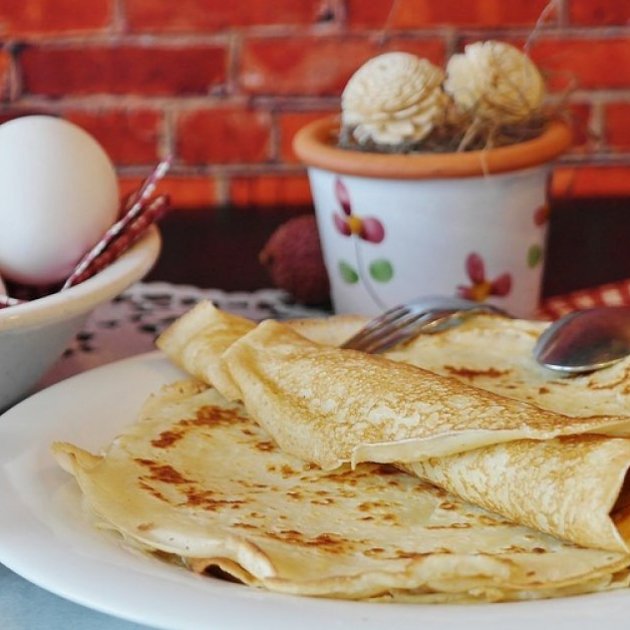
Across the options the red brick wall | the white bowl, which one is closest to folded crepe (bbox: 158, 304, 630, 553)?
the white bowl

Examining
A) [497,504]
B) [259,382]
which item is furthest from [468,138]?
[497,504]

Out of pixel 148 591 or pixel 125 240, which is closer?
pixel 148 591

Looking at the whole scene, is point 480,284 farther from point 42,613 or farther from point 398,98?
point 42,613

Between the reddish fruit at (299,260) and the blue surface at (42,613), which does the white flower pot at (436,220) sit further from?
the blue surface at (42,613)

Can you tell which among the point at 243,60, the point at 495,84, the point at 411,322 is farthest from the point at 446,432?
the point at 243,60

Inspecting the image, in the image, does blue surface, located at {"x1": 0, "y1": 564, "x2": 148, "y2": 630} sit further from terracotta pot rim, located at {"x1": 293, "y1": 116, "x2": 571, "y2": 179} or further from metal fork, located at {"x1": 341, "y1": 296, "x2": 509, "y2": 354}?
terracotta pot rim, located at {"x1": 293, "y1": 116, "x2": 571, "y2": 179}

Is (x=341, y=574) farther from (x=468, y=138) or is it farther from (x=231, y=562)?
(x=468, y=138)
